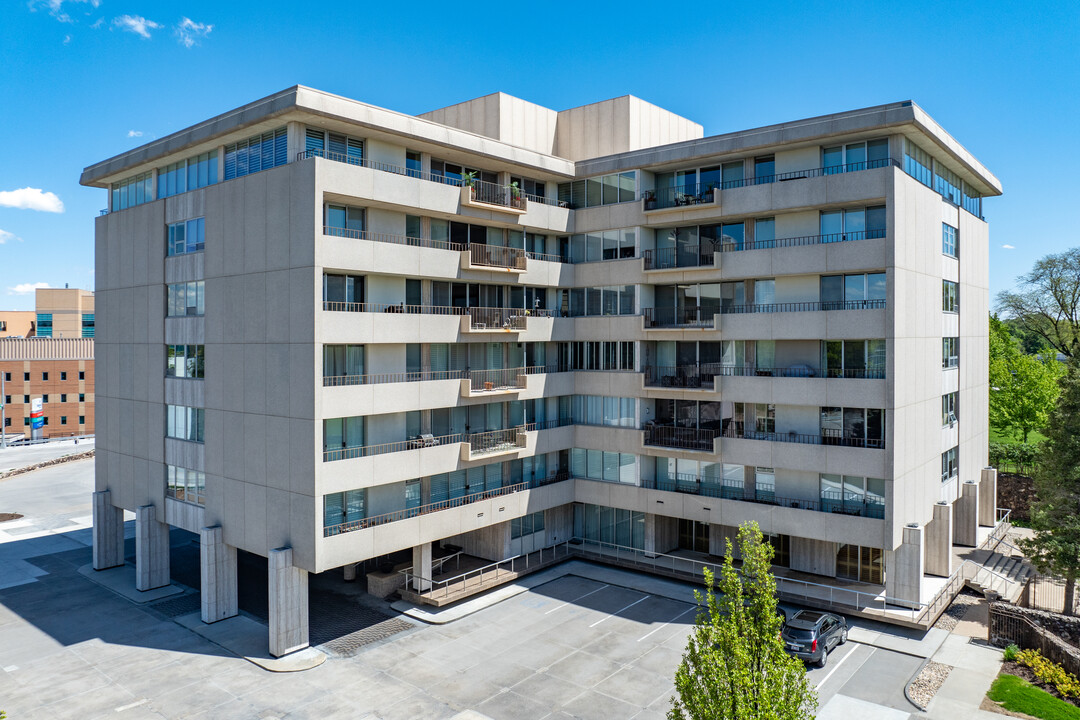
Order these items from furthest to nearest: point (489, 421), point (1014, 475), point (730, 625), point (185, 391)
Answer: point (1014, 475) → point (489, 421) → point (185, 391) → point (730, 625)

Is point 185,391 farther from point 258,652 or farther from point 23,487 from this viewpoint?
point 23,487

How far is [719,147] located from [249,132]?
1968cm

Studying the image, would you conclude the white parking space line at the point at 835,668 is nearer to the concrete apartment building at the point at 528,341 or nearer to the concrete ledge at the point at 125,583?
the concrete apartment building at the point at 528,341

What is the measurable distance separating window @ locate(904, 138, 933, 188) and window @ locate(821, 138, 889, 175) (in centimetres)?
119

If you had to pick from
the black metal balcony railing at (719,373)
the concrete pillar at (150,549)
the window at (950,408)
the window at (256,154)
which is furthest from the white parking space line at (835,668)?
the concrete pillar at (150,549)

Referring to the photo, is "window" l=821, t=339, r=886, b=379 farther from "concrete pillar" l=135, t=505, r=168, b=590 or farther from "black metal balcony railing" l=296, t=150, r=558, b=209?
"concrete pillar" l=135, t=505, r=168, b=590

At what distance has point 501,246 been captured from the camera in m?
34.2

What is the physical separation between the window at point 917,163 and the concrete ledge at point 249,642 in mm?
29779

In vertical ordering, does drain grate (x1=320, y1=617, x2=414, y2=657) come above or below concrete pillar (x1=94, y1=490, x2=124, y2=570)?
below

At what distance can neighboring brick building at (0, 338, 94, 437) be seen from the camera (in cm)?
8012

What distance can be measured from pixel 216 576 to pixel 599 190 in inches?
970

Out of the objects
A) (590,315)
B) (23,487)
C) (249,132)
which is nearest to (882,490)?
(590,315)

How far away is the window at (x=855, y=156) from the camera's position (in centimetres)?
2919

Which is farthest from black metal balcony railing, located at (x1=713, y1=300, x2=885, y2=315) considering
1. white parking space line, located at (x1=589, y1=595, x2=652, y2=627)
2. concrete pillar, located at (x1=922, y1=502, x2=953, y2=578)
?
white parking space line, located at (x1=589, y1=595, x2=652, y2=627)
